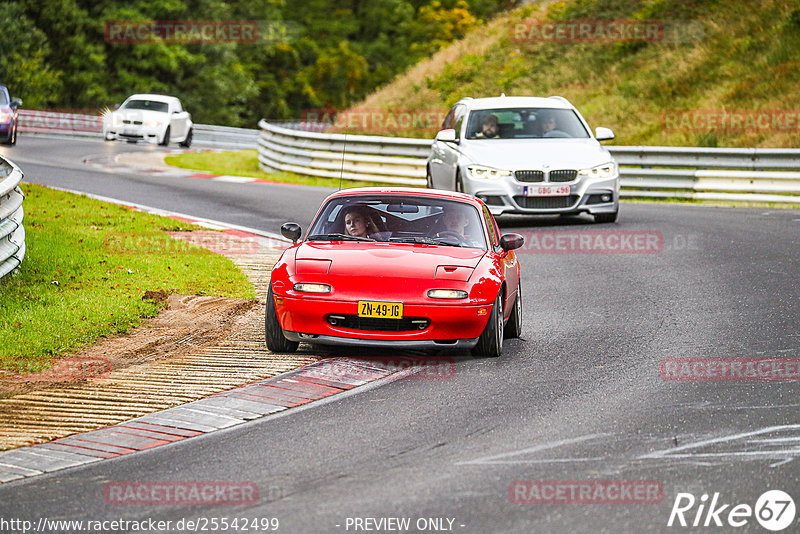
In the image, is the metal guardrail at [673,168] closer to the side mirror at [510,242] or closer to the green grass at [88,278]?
the green grass at [88,278]

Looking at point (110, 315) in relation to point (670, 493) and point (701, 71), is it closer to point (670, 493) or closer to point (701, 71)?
point (670, 493)

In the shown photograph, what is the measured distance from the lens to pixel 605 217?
1803 centimetres

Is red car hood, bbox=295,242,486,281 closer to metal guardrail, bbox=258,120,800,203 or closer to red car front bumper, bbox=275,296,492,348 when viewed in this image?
red car front bumper, bbox=275,296,492,348

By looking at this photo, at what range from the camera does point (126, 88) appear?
62.9 m

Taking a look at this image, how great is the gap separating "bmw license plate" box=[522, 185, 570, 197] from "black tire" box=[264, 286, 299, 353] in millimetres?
8253

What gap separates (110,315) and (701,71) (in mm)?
25103

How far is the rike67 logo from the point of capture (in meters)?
5.44

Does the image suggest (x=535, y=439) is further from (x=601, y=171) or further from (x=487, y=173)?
(x=601, y=171)

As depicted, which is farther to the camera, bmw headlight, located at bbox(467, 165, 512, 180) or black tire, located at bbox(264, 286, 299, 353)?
bmw headlight, located at bbox(467, 165, 512, 180)

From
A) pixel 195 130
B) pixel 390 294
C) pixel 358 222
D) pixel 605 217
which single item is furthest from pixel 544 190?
pixel 195 130

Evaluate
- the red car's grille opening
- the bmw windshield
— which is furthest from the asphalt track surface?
the bmw windshield

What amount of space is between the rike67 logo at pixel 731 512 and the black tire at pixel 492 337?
11.9ft

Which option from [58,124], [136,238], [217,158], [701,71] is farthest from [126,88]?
[136,238]


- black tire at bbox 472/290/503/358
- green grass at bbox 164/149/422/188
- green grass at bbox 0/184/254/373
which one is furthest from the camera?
green grass at bbox 164/149/422/188
